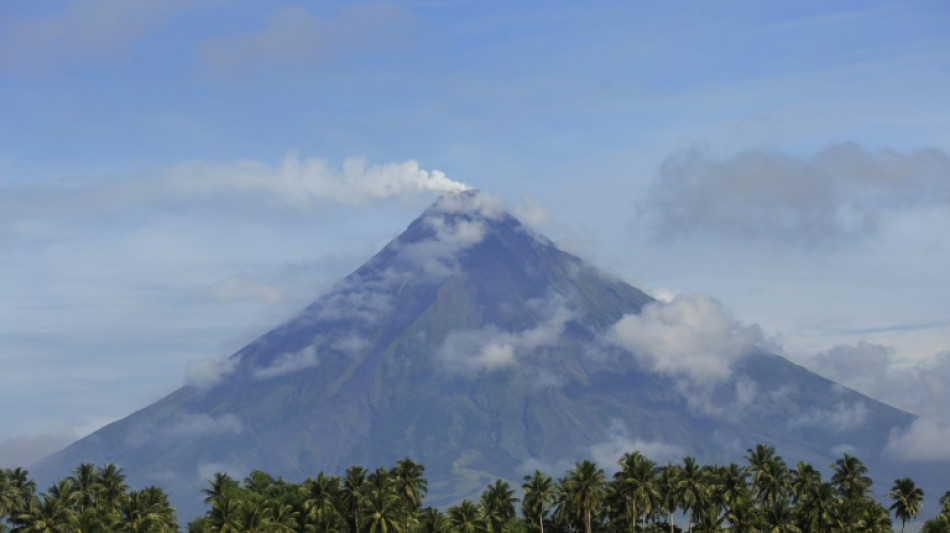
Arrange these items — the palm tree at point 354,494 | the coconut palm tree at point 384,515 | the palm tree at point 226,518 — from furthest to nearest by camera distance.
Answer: the palm tree at point 354,494, the coconut palm tree at point 384,515, the palm tree at point 226,518

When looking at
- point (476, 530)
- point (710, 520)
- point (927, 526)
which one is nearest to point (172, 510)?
point (476, 530)

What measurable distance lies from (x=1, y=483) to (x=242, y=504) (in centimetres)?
3747

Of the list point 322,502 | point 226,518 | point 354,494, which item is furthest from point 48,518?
point 354,494

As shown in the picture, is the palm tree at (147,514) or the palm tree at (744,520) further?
the palm tree at (744,520)

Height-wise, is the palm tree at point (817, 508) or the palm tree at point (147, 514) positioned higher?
the palm tree at point (147, 514)

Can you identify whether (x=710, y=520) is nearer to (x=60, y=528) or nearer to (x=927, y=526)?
(x=927, y=526)

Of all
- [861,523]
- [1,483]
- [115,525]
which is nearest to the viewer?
[115,525]

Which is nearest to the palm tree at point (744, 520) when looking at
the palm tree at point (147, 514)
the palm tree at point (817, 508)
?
the palm tree at point (817, 508)

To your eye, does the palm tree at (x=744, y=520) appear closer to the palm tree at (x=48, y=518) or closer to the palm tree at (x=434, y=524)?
the palm tree at (x=434, y=524)

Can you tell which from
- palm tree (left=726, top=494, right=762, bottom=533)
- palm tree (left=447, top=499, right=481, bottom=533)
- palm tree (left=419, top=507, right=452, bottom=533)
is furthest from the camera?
palm tree (left=447, top=499, right=481, bottom=533)

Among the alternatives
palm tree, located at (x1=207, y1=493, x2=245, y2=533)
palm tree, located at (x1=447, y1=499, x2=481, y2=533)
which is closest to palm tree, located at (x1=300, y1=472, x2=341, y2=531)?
palm tree, located at (x1=447, y1=499, x2=481, y2=533)

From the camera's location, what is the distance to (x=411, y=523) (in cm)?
19562

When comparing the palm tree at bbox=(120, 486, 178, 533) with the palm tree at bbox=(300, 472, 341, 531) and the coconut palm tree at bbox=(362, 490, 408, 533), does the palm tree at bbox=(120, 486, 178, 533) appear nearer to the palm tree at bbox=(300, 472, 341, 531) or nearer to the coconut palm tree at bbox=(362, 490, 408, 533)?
the palm tree at bbox=(300, 472, 341, 531)

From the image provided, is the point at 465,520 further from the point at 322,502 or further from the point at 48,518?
the point at 48,518
